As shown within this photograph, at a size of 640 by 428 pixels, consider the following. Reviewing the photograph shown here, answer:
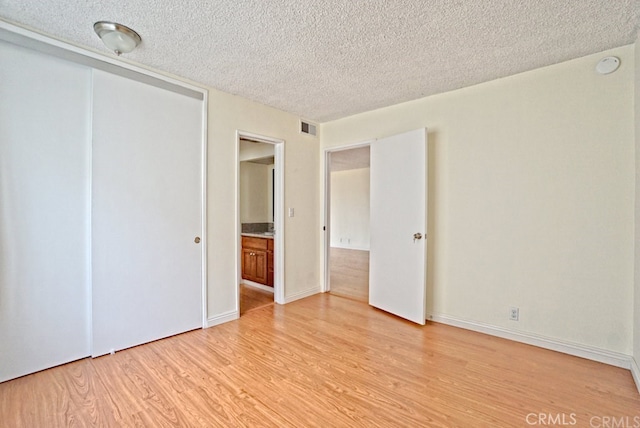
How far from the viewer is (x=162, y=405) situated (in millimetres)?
1807

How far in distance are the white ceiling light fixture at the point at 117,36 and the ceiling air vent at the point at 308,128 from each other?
2179mm

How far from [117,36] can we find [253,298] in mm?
3180

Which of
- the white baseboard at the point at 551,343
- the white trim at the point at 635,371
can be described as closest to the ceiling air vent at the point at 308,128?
the white baseboard at the point at 551,343

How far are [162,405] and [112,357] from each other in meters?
0.92

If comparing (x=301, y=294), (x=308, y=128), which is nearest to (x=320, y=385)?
(x=301, y=294)

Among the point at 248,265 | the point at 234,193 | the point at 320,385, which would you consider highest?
the point at 234,193

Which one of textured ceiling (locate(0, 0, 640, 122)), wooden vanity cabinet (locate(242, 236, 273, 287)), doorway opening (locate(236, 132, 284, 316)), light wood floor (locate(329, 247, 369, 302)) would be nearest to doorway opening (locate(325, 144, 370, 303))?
light wood floor (locate(329, 247, 369, 302))

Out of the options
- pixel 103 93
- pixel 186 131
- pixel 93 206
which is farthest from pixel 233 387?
pixel 103 93

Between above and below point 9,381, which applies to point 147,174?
above

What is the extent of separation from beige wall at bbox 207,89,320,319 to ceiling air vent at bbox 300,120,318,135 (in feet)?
0.28

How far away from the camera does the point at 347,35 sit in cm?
210

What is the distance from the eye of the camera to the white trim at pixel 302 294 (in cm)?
386

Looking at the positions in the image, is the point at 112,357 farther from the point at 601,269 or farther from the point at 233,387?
the point at 601,269

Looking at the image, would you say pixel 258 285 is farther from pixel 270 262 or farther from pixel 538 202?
pixel 538 202
